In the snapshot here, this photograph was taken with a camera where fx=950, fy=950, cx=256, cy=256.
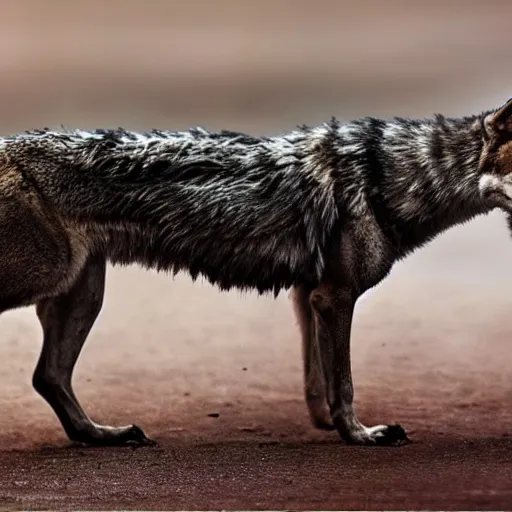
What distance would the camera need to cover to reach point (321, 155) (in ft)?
11.4

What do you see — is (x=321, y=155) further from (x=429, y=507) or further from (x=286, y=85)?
(x=429, y=507)

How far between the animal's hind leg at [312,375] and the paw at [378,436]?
0.75ft

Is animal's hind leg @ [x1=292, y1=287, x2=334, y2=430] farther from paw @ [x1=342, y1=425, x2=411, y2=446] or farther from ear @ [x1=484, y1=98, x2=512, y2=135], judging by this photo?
ear @ [x1=484, y1=98, x2=512, y2=135]

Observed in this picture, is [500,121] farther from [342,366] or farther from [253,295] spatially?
[253,295]

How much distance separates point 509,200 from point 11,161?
68.6 inches

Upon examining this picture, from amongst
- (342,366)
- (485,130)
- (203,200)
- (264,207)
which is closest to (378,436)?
(342,366)

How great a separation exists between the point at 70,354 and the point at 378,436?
1173 mm

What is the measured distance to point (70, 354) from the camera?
3.54 meters

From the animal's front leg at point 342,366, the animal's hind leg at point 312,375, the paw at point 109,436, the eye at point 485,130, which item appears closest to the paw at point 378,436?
the animal's front leg at point 342,366

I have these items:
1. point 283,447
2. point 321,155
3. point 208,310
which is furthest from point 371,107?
point 283,447

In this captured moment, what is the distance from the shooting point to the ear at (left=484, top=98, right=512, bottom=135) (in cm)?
329

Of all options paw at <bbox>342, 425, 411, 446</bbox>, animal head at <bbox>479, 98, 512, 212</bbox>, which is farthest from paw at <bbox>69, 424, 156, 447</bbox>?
animal head at <bbox>479, 98, 512, 212</bbox>

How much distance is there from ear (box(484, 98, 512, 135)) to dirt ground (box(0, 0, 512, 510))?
0.55 metres

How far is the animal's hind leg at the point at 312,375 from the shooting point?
11.8 feet
